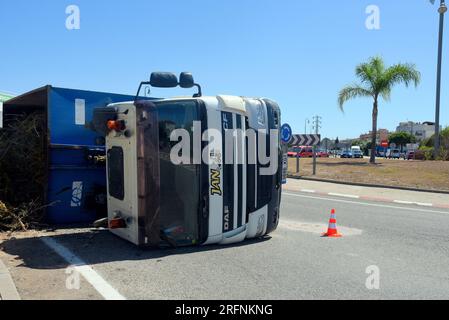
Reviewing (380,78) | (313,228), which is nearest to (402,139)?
(380,78)

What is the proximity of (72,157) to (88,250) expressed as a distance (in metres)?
2.06

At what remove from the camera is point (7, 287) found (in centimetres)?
456

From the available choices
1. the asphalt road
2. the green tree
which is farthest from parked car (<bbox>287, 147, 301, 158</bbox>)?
the green tree

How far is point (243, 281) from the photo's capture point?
5012 mm

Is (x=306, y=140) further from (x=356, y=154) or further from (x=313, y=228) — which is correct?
(x=356, y=154)

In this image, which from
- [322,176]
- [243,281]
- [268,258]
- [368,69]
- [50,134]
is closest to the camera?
[243,281]

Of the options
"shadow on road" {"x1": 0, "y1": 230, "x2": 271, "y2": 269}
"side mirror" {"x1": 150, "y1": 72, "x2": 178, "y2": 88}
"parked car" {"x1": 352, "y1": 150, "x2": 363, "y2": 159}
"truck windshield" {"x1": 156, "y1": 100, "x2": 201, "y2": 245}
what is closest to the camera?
"shadow on road" {"x1": 0, "y1": 230, "x2": 271, "y2": 269}

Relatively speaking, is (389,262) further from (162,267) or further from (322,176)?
(322,176)

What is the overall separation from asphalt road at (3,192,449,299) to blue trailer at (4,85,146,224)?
709 millimetres

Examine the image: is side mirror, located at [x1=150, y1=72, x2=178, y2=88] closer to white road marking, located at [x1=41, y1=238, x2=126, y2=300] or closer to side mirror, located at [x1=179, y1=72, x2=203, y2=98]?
side mirror, located at [x1=179, y1=72, x2=203, y2=98]

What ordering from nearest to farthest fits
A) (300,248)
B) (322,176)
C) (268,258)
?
(268,258), (300,248), (322,176)

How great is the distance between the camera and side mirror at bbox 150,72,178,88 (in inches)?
242

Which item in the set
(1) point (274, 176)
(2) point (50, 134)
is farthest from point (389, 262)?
(2) point (50, 134)
